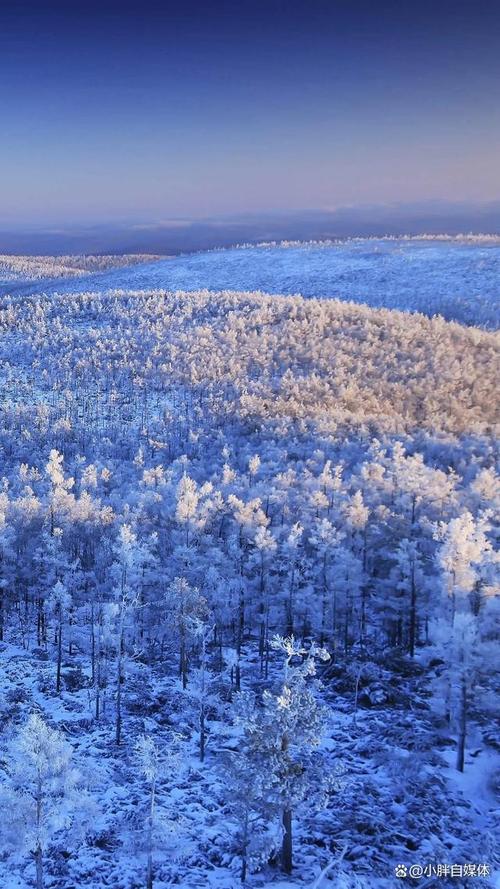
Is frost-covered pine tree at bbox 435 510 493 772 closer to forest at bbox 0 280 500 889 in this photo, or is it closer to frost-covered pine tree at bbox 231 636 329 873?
forest at bbox 0 280 500 889

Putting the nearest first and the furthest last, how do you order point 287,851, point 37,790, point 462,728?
1. point 37,790
2. point 287,851
3. point 462,728

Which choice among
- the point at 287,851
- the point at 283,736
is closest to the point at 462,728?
the point at 287,851

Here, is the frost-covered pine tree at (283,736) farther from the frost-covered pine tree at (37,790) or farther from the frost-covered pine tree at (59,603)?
the frost-covered pine tree at (59,603)

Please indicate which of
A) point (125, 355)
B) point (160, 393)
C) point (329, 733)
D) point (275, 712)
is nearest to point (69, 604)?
point (329, 733)

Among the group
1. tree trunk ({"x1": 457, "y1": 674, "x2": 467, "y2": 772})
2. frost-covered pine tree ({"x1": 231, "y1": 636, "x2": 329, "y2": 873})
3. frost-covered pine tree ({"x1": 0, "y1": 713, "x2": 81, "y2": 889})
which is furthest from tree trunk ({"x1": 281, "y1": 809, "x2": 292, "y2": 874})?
tree trunk ({"x1": 457, "y1": 674, "x2": 467, "y2": 772})

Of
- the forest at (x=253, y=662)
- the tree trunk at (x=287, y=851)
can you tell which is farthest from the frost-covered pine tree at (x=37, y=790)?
the tree trunk at (x=287, y=851)

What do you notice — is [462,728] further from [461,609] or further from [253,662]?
[253,662]

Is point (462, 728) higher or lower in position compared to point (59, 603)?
lower

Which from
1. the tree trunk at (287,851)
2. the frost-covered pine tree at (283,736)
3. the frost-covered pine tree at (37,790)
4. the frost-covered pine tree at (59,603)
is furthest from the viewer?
the frost-covered pine tree at (59,603)
